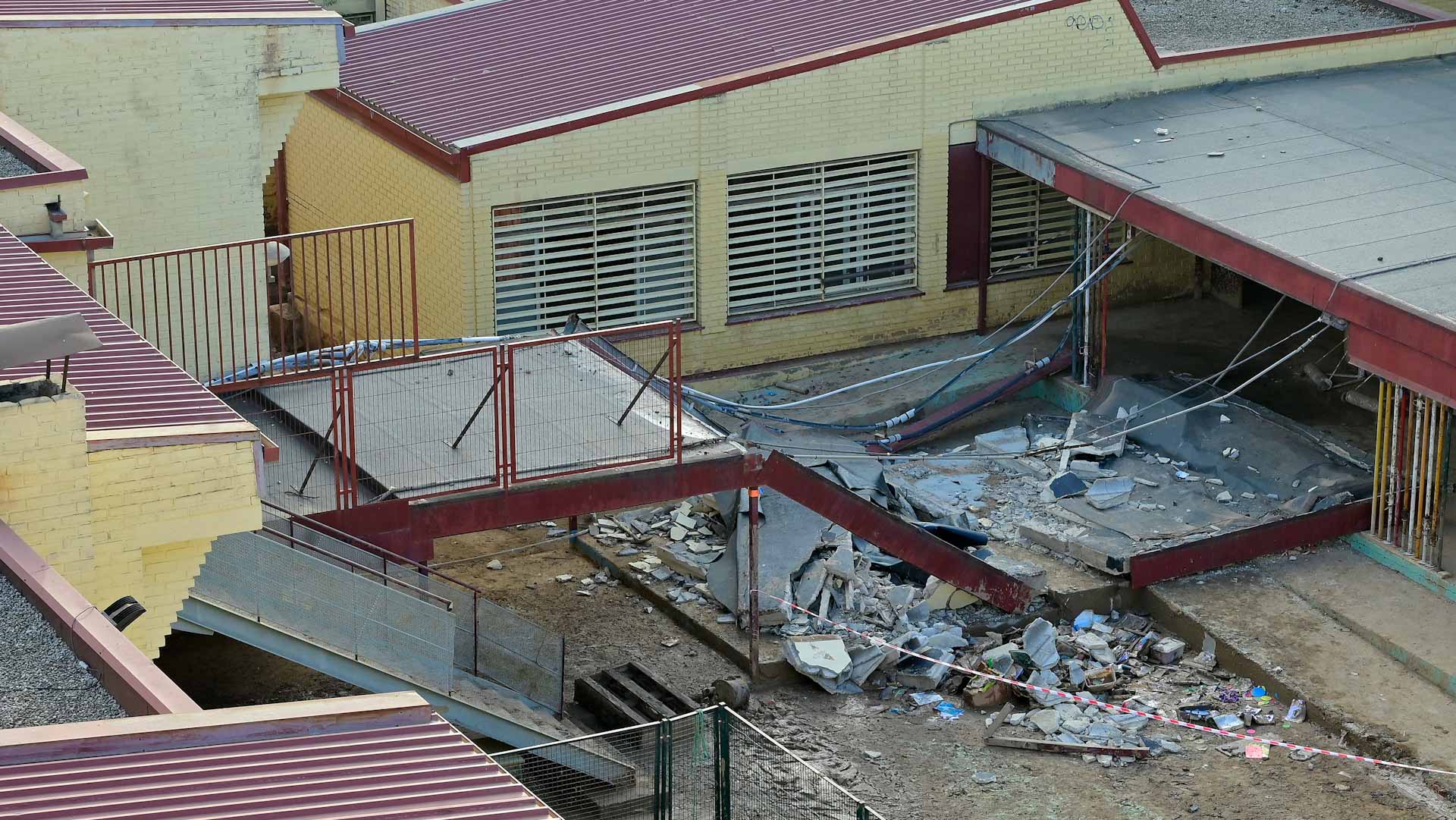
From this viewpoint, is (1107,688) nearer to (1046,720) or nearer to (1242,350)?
(1046,720)

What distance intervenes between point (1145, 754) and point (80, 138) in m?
12.1

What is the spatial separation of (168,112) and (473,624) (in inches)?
276

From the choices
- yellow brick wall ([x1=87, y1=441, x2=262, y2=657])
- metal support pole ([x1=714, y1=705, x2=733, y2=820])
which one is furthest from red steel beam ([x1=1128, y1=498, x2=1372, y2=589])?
yellow brick wall ([x1=87, y1=441, x2=262, y2=657])

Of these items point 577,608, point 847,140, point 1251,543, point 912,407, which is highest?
point 847,140

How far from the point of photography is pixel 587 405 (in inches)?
792

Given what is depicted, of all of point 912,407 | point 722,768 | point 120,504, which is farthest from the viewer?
point 912,407

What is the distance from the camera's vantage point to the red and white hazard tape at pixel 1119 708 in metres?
19.2

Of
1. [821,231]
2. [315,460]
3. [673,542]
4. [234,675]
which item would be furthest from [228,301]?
[821,231]

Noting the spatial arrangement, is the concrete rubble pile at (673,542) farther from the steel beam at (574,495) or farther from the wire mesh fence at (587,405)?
the steel beam at (574,495)

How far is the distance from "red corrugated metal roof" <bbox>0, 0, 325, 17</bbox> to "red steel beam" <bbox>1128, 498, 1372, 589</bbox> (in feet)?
34.1

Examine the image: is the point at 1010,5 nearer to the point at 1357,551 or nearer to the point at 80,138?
the point at 1357,551

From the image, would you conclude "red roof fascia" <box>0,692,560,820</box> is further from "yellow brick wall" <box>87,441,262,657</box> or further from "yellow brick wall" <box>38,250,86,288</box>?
"yellow brick wall" <box>38,250,86,288</box>

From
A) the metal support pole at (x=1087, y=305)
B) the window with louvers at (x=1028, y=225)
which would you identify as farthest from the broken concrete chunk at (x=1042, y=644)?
the window with louvers at (x=1028, y=225)

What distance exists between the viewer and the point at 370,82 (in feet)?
91.2
